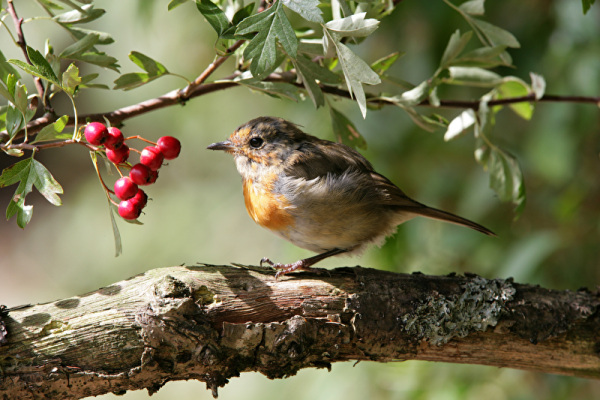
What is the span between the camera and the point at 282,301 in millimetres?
2332

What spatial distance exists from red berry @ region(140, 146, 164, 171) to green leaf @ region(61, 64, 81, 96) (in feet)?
1.23

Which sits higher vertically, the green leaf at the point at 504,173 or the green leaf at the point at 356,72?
the green leaf at the point at 356,72

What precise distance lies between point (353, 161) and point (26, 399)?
1785 mm

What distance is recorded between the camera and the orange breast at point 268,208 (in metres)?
2.85

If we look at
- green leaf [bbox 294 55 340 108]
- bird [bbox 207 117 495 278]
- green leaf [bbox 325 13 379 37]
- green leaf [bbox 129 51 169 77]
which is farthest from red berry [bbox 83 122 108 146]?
bird [bbox 207 117 495 278]

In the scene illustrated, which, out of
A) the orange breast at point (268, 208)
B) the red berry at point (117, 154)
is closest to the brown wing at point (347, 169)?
the orange breast at point (268, 208)

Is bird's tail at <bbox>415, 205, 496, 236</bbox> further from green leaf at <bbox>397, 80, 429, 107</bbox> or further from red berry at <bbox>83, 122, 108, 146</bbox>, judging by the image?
red berry at <bbox>83, 122, 108, 146</bbox>

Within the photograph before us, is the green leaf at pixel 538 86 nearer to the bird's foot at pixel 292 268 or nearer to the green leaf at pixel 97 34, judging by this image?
the bird's foot at pixel 292 268

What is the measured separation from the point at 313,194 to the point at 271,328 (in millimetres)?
816

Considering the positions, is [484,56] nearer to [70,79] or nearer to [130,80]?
[130,80]

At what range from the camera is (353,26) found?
1.71 meters

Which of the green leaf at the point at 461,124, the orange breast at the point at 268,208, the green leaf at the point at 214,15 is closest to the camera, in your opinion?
the green leaf at the point at 214,15

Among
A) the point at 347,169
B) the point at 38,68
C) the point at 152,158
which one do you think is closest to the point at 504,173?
the point at 347,169

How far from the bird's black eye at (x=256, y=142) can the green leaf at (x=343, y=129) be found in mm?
780
